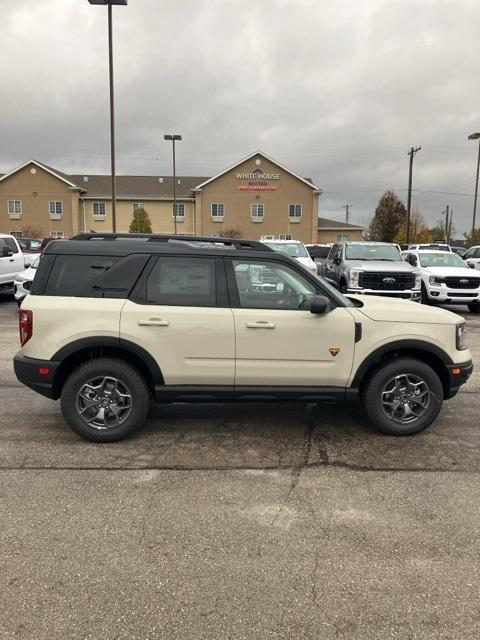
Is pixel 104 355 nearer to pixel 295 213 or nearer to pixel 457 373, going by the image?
pixel 457 373

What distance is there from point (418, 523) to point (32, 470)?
113 inches

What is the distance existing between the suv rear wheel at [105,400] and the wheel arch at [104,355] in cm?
7

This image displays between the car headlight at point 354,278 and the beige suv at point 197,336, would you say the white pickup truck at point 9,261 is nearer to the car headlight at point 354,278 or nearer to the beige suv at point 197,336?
the car headlight at point 354,278

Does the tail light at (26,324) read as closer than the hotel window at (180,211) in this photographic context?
Yes

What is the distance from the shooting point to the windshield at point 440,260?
51.5 ft

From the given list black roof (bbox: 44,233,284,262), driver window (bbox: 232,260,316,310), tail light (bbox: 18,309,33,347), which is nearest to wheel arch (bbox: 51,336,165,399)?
tail light (bbox: 18,309,33,347)

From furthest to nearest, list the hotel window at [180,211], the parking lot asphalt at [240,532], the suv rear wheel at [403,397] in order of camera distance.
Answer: the hotel window at [180,211] → the suv rear wheel at [403,397] → the parking lot asphalt at [240,532]

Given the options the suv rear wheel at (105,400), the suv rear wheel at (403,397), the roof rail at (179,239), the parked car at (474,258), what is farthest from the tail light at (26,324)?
the parked car at (474,258)

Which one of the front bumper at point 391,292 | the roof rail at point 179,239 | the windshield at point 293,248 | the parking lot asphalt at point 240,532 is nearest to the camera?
the parking lot asphalt at point 240,532

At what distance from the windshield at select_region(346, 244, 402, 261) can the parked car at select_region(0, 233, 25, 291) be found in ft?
32.1

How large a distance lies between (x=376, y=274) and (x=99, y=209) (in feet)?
156

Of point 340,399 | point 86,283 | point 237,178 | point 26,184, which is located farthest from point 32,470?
point 26,184

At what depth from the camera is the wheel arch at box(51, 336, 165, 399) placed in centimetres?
452

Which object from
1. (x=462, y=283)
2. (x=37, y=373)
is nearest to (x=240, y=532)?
(x=37, y=373)
